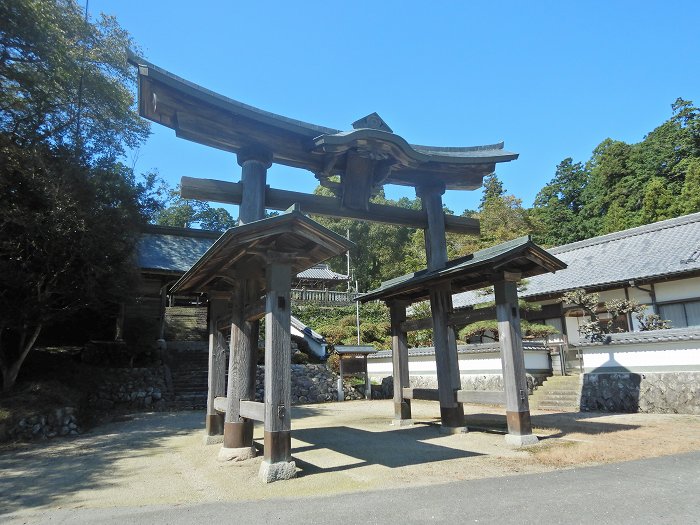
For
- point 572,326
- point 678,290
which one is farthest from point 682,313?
point 572,326

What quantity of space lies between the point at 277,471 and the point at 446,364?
438 cm

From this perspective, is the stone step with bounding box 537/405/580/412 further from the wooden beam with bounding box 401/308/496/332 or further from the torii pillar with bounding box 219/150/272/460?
the torii pillar with bounding box 219/150/272/460

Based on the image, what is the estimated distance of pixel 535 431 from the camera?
27.5 ft

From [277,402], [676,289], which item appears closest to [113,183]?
[277,402]

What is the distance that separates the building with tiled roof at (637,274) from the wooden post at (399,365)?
10346 millimetres

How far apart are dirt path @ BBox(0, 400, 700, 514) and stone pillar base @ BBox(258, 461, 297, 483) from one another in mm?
122

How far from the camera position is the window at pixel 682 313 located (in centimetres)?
1467

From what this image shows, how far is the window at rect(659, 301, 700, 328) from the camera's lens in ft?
48.1

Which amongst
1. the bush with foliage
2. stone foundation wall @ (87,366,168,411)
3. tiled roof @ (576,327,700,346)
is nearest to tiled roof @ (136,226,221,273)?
stone foundation wall @ (87,366,168,411)

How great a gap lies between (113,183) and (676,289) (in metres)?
19.2

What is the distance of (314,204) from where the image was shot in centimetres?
844

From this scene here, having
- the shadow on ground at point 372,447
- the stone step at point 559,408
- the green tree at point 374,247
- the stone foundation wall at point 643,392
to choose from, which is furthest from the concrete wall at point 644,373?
the green tree at point 374,247

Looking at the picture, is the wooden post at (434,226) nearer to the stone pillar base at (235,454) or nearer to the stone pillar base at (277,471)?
the stone pillar base at (235,454)

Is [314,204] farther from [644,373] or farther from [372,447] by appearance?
[644,373]
